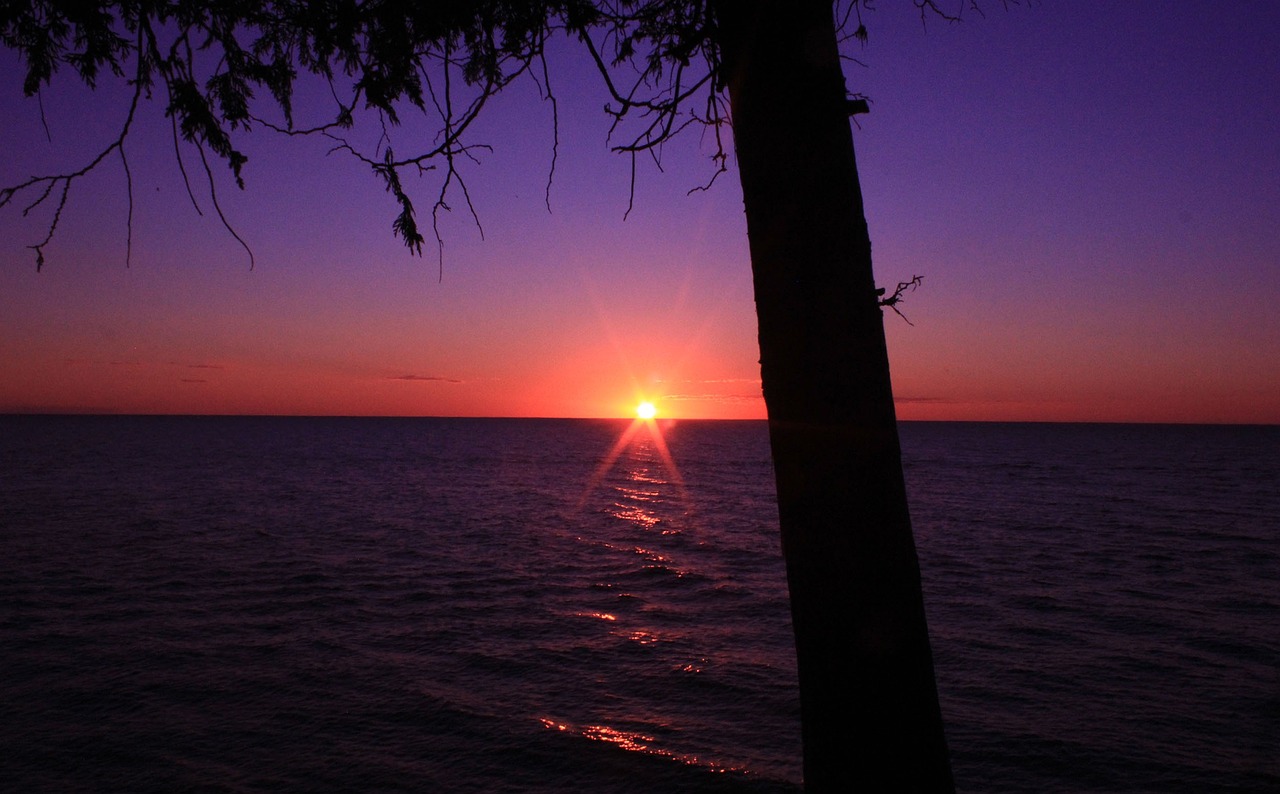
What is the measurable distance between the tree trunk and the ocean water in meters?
7.72

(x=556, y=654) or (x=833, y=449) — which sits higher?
(x=833, y=449)

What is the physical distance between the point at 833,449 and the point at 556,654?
12506mm

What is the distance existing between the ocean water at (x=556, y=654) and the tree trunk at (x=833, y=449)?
25.3ft

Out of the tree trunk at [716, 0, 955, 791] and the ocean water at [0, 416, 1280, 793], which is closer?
the tree trunk at [716, 0, 955, 791]

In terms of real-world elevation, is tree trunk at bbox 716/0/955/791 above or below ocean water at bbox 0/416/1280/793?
above

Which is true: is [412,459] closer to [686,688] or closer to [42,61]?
[686,688]

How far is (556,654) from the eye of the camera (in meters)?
13.5

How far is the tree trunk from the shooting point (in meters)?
1.95

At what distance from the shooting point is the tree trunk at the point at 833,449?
6.40 feet

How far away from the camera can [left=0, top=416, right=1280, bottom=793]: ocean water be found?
942 cm

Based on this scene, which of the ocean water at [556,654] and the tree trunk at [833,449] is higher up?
the tree trunk at [833,449]

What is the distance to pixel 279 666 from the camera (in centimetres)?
1259

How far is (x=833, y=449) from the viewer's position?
1.95 m

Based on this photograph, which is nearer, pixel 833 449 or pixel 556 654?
pixel 833 449
